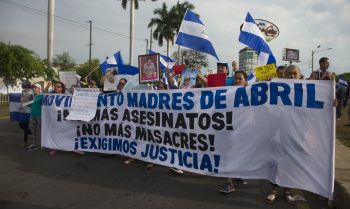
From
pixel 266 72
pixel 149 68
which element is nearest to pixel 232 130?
pixel 149 68

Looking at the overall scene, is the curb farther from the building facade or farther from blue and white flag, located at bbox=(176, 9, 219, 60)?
the building facade

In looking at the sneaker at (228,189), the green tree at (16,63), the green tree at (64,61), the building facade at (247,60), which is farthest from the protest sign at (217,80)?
the green tree at (64,61)

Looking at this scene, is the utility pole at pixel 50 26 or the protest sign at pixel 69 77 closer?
the protest sign at pixel 69 77

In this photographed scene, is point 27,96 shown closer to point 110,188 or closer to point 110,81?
point 110,81

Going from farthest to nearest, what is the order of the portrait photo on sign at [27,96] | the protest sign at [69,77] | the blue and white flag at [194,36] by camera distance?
the protest sign at [69,77] < the portrait photo on sign at [27,96] < the blue and white flag at [194,36]

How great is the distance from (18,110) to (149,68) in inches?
170

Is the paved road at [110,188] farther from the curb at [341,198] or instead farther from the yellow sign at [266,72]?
the yellow sign at [266,72]

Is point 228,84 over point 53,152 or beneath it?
over

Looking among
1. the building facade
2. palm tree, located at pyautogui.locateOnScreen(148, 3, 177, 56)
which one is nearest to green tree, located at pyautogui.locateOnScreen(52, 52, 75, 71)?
palm tree, located at pyautogui.locateOnScreen(148, 3, 177, 56)

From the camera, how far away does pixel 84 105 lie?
25.6 ft

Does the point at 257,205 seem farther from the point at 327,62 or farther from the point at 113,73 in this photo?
the point at 113,73

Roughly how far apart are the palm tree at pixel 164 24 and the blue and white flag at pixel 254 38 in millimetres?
43208

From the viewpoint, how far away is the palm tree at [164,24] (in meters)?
50.5

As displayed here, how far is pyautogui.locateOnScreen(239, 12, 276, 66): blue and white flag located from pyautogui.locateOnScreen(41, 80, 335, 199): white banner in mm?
2596
